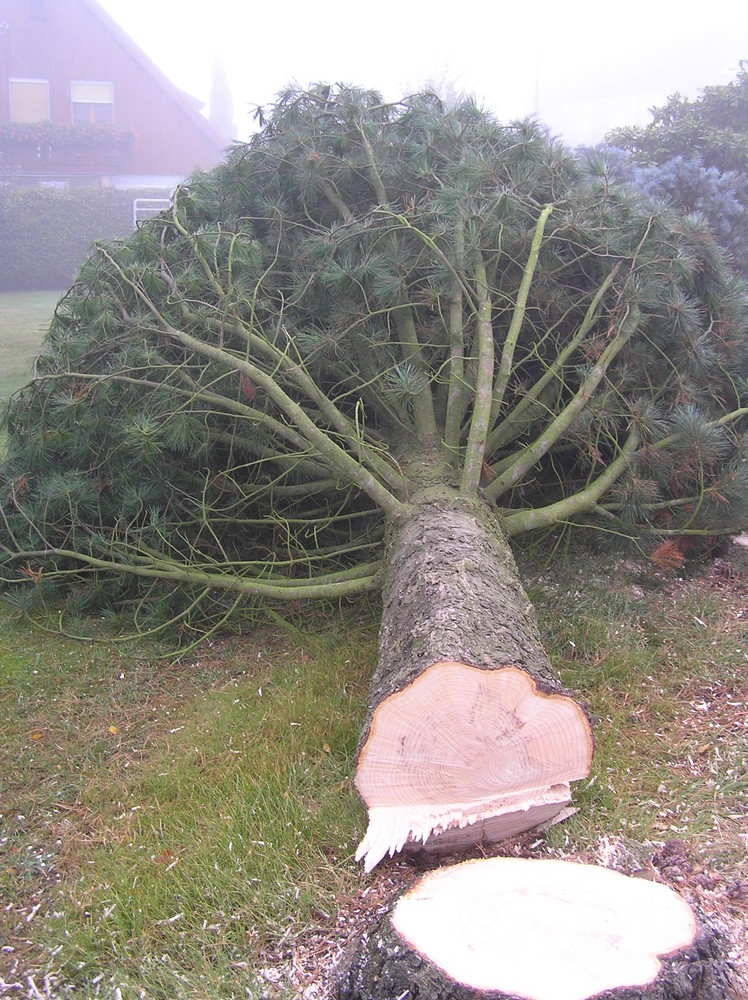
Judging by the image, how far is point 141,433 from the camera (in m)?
3.02

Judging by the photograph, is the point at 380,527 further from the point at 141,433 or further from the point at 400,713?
the point at 400,713

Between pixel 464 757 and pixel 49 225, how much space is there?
24.7 ft

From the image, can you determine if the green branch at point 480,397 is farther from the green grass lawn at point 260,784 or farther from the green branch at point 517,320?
the green grass lawn at point 260,784

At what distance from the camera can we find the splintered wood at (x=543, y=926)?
54.2 inches

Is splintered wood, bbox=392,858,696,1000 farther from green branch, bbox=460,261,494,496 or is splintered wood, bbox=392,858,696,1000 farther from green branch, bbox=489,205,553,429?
green branch, bbox=489,205,553,429

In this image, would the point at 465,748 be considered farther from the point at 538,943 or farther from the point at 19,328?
the point at 19,328

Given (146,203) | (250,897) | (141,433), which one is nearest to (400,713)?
(250,897)

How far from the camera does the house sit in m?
7.57

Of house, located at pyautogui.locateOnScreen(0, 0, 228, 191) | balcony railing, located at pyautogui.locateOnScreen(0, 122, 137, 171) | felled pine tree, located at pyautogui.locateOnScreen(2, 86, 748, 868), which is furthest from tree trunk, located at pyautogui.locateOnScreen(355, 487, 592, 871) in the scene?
balcony railing, located at pyautogui.locateOnScreen(0, 122, 137, 171)

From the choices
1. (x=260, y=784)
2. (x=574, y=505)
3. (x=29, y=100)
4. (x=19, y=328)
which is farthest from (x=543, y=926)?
(x=29, y=100)

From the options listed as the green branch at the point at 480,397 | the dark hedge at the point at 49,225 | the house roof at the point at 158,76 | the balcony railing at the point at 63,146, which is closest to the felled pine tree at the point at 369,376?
the green branch at the point at 480,397

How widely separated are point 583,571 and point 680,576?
0.45 m

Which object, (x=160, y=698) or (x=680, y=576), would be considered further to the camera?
(x=680, y=576)

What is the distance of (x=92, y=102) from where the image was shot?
7883 millimetres
